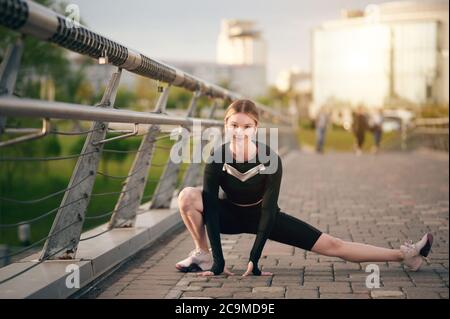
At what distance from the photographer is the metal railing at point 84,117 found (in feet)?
13.4

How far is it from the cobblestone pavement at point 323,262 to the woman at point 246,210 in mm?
131

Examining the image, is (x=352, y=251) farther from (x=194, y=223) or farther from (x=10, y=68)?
(x=10, y=68)

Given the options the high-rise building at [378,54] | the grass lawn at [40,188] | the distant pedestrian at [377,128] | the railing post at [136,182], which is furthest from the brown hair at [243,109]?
the high-rise building at [378,54]

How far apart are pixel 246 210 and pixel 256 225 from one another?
0.40 ft

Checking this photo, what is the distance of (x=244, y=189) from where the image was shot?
5957 millimetres

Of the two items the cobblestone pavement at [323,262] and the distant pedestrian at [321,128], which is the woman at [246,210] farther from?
the distant pedestrian at [321,128]

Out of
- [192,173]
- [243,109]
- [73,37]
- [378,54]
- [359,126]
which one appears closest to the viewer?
[73,37]

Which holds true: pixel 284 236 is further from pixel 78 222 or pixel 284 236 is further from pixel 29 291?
pixel 29 291

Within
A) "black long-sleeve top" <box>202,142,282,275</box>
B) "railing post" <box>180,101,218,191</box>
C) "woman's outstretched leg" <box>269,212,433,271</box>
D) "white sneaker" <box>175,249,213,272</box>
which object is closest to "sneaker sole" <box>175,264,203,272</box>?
"white sneaker" <box>175,249,213,272</box>

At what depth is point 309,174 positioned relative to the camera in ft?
61.7

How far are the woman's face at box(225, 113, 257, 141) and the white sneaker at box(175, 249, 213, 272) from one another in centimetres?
87

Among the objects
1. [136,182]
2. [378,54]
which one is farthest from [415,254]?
[378,54]

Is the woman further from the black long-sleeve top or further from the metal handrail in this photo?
the metal handrail
